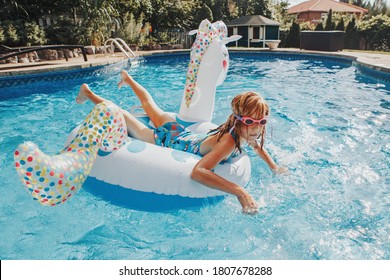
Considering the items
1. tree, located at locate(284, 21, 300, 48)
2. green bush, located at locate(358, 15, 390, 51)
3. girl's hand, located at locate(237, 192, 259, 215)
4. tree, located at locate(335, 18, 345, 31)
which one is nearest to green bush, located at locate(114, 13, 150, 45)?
tree, located at locate(284, 21, 300, 48)

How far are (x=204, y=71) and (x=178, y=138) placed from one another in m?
1.05

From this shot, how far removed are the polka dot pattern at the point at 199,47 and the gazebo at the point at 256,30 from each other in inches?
668

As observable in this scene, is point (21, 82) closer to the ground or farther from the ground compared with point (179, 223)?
farther from the ground

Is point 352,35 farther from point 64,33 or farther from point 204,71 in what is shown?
point 204,71

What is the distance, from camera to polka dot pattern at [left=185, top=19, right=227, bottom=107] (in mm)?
3695

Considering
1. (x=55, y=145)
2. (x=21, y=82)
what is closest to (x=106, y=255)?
(x=55, y=145)

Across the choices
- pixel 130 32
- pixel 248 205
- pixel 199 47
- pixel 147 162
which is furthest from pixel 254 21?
pixel 248 205

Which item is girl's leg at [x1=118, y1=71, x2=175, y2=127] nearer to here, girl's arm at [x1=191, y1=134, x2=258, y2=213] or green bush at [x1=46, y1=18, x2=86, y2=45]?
girl's arm at [x1=191, y1=134, x2=258, y2=213]

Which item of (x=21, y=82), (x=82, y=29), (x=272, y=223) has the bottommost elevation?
(x=272, y=223)

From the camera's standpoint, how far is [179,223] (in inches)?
108

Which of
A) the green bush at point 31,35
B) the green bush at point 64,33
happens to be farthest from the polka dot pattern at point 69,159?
the green bush at point 64,33

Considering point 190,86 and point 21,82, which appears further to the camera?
point 21,82
